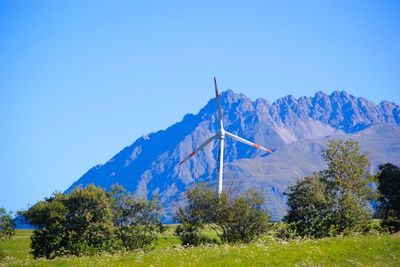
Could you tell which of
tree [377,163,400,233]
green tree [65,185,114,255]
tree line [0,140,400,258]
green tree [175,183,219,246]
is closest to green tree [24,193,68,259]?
tree line [0,140,400,258]

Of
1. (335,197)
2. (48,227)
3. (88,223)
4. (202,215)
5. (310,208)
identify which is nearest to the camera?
(48,227)

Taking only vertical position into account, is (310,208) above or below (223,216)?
below

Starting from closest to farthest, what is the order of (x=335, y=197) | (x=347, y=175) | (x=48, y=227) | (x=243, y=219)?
(x=243, y=219) < (x=48, y=227) < (x=335, y=197) < (x=347, y=175)

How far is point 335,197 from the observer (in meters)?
59.9

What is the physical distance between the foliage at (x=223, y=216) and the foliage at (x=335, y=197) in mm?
6945

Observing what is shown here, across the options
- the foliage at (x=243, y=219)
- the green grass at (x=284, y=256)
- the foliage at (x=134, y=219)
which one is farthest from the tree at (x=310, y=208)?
the green grass at (x=284, y=256)

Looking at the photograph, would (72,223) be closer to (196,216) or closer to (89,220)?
(89,220)

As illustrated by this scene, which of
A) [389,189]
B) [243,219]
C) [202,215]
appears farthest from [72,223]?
[389,189]

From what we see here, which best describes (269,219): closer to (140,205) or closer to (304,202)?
(304,202)

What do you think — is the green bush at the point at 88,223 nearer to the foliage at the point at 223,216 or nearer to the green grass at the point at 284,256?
the foliage at the point at 223,216

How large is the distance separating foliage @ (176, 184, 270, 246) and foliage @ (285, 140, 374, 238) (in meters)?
6.94

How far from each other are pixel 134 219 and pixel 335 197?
23713 mm

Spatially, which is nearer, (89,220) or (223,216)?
(223,216)

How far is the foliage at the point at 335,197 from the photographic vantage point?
56.2 m
